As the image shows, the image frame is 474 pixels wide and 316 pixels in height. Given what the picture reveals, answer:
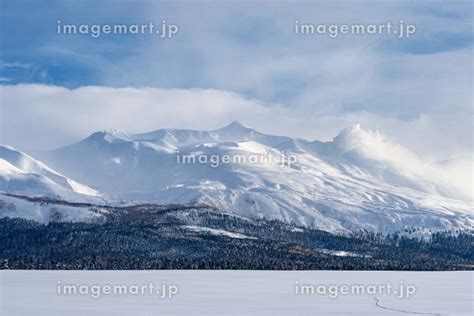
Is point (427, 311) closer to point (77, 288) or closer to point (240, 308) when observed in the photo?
point (240, 308)

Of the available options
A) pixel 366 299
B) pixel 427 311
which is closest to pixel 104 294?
pixel 366 299

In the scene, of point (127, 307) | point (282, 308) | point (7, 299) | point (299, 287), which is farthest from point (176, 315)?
point (299, 287)

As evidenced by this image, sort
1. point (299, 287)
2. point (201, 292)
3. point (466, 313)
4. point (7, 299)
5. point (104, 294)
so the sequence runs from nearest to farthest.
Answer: point (466, 313), point (7, 299), point (104, 294), point (201, 292), point (299, 287)

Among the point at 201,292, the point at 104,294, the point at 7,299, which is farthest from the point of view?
the point at 201,292

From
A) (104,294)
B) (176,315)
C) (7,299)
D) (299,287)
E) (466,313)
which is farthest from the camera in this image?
(299,287)

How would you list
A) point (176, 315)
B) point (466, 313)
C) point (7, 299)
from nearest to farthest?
point (176, 315), point (466, 313), point (7, 299)

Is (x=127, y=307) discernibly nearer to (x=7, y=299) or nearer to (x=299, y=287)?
(x=7, y=299)

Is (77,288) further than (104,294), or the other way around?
(77,288)

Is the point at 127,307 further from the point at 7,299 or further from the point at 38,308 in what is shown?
the point at 7,299

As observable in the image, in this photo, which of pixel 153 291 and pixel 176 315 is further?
pixel 153 291
